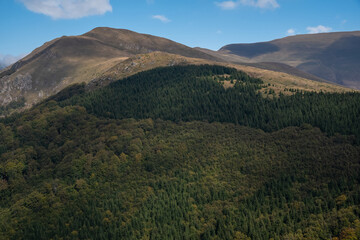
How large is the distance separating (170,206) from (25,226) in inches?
3106

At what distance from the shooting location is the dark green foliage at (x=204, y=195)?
457 feet

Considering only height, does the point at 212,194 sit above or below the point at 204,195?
below

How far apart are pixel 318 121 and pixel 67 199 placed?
553ft

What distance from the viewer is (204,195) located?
17162 centimetres

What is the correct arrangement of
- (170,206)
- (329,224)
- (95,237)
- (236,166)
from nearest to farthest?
(329,224) → (95,237) → (170,206) → (236,166)

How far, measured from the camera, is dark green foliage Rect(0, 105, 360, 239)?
139250mm

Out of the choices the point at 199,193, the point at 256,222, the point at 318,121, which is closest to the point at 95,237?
the point at 199,193

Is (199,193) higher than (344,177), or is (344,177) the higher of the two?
(344,177)

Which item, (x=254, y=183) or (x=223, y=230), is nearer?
(x=223, y=230)

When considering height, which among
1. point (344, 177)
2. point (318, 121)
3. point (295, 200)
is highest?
point (318, 121)

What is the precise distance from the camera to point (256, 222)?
142 m

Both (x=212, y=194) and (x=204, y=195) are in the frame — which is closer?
(x=204, y=195)

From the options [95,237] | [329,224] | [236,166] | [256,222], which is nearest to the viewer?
[329,224]

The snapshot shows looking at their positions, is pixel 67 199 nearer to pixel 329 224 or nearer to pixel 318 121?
pixel 329 224
